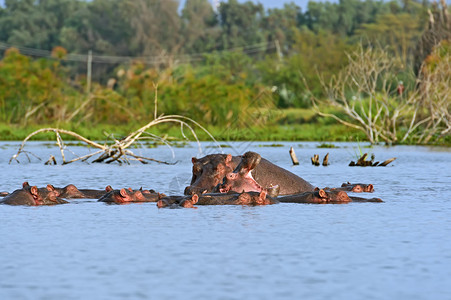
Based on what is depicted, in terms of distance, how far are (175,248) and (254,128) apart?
33.1 metres

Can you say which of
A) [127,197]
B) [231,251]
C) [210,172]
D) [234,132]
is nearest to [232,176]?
[210,172]

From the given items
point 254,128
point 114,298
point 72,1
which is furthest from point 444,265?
point 72,1

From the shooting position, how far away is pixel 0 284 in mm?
6188

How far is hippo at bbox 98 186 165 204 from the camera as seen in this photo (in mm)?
11711

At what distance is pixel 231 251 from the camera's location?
25.1 feet

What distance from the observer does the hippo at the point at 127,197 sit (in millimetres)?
11711

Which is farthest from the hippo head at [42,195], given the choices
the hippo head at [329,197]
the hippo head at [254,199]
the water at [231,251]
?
the hippo head at [329,197]

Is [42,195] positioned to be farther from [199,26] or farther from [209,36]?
[199,26]

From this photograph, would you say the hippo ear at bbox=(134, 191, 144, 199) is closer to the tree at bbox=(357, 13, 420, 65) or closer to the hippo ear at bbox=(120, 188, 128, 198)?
the hippo ear at bbox=(120, 188, 128, 198)

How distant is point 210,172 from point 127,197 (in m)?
1.26

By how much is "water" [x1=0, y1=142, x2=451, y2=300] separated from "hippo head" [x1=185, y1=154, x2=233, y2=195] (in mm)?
903

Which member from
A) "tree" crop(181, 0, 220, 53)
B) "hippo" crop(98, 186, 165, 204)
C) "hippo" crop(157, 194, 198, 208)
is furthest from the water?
"tree" crop(181, 0, 220, 53)

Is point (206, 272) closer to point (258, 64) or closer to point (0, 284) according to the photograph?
point (0, 284)

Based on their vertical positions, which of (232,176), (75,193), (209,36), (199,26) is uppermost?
(199,26)
